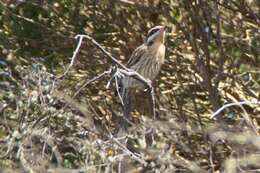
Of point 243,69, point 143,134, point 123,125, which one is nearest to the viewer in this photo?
point 143,134

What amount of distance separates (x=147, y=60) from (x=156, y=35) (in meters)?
0.45

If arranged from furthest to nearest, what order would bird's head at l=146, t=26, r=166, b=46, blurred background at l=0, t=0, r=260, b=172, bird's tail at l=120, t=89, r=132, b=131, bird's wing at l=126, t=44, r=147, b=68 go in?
bird's wing at l=126, t=44, r=147, b=68
bird's head at l=146, t=26, r=166, b=46
blurred background at l=0, t=0, r=260, b=172
bird's tail at l=120, t=89, r=132, b=131

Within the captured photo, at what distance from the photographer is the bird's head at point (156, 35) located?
Result: 7.07m

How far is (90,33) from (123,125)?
157 cm

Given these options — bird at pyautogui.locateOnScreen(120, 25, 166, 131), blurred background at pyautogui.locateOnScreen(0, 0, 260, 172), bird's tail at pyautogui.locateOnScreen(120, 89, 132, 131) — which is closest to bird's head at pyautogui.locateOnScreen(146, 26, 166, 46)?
bird at pyautogui.locateOnScreen(120, 25, 166, 131)

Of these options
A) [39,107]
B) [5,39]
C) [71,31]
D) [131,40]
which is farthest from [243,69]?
[39,107]

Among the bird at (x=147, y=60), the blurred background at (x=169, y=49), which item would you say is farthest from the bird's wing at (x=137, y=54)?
the blurred background at (x=169, y=49)

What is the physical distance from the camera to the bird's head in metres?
7.07

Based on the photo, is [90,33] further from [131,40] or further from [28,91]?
[28,91]

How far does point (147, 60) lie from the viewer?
754 centimetres

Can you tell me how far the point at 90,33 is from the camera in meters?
7.54

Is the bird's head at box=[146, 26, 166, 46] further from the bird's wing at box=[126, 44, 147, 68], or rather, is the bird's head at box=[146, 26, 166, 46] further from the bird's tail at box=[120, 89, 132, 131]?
the bird's tail at box=[120, 89, 132, 131]

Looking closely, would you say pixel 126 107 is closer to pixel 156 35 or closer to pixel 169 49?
pixel 156 35

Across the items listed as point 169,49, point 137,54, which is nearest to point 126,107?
point 137,54
